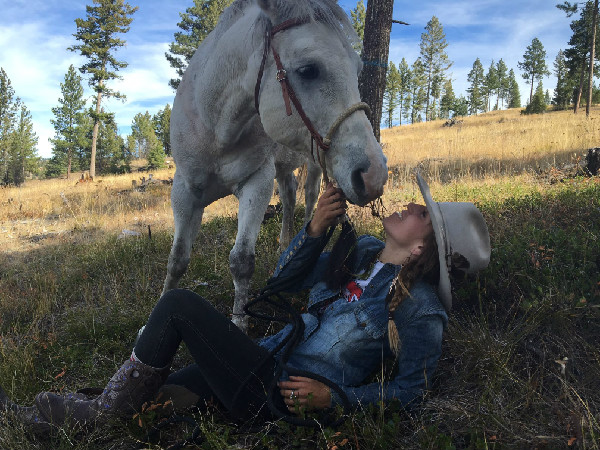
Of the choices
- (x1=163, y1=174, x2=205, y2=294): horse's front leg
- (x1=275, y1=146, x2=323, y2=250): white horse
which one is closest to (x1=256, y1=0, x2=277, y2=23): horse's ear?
(x1=163, y1=174, x2=205, y2=294): horse's front leg

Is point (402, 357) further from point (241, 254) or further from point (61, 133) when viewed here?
point (61, 133)

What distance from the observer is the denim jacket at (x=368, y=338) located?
2.01 metres

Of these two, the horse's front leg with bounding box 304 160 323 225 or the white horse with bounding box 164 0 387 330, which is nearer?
the white horse with bounding box 164 0 387 330

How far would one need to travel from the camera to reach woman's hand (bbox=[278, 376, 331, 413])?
198 centimetres

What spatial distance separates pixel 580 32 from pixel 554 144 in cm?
3224

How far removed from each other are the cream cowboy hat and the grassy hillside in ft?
1.98

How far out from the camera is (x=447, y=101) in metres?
64.2

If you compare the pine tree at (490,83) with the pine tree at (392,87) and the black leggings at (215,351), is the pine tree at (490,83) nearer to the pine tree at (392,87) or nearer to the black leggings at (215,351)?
the pine tree at (392,87)

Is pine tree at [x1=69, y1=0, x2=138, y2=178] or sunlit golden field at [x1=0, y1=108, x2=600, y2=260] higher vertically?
pine tree at [x1=69, y1=0, x2=138, y2=178]

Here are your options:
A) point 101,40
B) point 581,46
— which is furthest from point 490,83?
point 101,40

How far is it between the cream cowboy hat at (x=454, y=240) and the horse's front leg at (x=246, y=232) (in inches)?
60.3

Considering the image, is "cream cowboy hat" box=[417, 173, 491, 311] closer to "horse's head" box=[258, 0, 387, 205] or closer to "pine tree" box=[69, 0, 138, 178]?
"horse's head" box=[258, 0, 387, 205]

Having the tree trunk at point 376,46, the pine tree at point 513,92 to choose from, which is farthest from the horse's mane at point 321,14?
the pine tree at point 513,92

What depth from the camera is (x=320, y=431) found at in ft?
6.42
